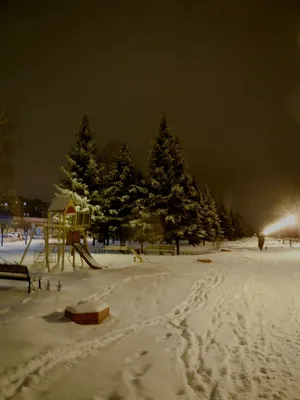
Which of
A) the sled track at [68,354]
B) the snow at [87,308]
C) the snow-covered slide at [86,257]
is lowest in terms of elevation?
the sled track at [68,354]

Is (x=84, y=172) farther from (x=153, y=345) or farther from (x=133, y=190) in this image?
(x=153, y=345)

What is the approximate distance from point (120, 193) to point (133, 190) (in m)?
2.00

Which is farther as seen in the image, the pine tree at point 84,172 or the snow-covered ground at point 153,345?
the pine tree at point 84,172

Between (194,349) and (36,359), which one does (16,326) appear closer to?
(36,359)

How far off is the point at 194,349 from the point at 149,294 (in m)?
5.02

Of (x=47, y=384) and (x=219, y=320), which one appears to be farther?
(x=219, y=320)

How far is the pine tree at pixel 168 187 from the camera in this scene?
29578 mm

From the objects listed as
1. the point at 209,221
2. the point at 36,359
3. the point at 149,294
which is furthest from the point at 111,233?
the point at 36,359

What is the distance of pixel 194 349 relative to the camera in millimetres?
6297

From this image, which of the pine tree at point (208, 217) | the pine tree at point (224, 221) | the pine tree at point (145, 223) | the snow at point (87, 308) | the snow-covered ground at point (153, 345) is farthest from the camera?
the pine tree at point (224, 221)

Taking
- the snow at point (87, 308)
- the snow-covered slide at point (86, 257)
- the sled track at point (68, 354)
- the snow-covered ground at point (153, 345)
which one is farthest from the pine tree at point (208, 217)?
the snow at point (87, 308)

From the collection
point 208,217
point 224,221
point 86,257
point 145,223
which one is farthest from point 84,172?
point 224,221

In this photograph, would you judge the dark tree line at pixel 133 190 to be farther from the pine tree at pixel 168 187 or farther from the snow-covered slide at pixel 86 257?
the snow-covered slide at pixel 86 257

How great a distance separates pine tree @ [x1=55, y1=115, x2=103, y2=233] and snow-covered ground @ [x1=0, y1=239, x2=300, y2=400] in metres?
20.2
